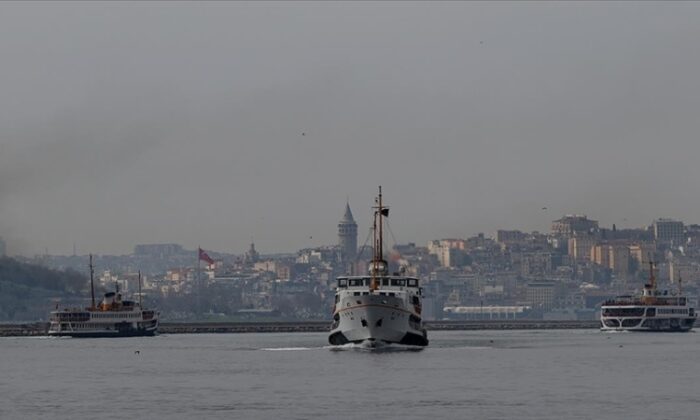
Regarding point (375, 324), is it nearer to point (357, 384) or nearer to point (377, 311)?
point (377, 311)

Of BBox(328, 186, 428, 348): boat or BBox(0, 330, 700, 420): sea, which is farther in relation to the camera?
BBox(328, 186, 428, 348): boat

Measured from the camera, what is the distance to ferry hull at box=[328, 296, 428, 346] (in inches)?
5364

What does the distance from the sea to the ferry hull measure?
1.37 metres

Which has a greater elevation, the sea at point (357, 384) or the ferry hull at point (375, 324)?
the ferry hull at point (375, 324)

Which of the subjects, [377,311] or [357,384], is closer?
[357,384]

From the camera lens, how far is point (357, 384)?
10250cm

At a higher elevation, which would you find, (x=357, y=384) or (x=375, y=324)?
(x=375, y=324)

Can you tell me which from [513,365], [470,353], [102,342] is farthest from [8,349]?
[513,365]

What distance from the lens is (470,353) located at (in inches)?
5733

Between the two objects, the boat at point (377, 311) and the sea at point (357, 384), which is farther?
the boat at point (377, 311)

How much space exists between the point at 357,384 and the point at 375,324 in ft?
113

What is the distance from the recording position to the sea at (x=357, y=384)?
287 ft

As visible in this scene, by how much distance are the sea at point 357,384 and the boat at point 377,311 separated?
143 cm

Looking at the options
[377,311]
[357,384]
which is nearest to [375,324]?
[377,311]
